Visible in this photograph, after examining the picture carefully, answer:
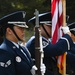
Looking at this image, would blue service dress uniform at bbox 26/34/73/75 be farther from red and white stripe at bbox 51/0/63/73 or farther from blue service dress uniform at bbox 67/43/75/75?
blue service dress uniform at bbox 67/43/75/75

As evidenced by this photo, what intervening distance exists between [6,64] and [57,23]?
1.42 m

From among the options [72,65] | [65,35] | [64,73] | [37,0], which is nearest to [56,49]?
[65,35]

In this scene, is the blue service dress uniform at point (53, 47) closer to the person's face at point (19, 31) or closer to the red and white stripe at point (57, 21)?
the red and white stripe at point (57, 21)

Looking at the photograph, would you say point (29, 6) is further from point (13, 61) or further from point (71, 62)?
point (13, 61)

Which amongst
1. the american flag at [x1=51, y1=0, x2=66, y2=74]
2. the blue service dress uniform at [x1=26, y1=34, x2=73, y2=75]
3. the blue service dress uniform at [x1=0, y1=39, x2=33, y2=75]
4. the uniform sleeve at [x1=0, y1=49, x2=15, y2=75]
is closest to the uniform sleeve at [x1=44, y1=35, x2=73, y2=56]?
the blue service dress uniform at [x1=26, y1=34, x2=73, y2=75]

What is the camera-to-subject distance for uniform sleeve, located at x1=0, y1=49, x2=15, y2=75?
16.3 feet

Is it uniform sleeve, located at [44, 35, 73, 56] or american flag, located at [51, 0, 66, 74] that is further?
american flag, located at [51, 0, 66, 74]

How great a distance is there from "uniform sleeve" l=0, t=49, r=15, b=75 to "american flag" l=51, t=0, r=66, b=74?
1.11 meters

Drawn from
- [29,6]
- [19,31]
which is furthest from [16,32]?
[29,6]

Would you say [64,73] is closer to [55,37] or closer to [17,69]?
[55,37]

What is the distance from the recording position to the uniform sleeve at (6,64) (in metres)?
4.96

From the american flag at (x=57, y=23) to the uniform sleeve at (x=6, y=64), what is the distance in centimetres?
111

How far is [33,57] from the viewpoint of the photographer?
18.7 ft

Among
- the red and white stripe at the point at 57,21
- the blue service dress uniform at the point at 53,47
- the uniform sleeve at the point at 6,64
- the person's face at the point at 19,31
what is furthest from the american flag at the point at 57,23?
the uniform sleeve at the point at 6,64
